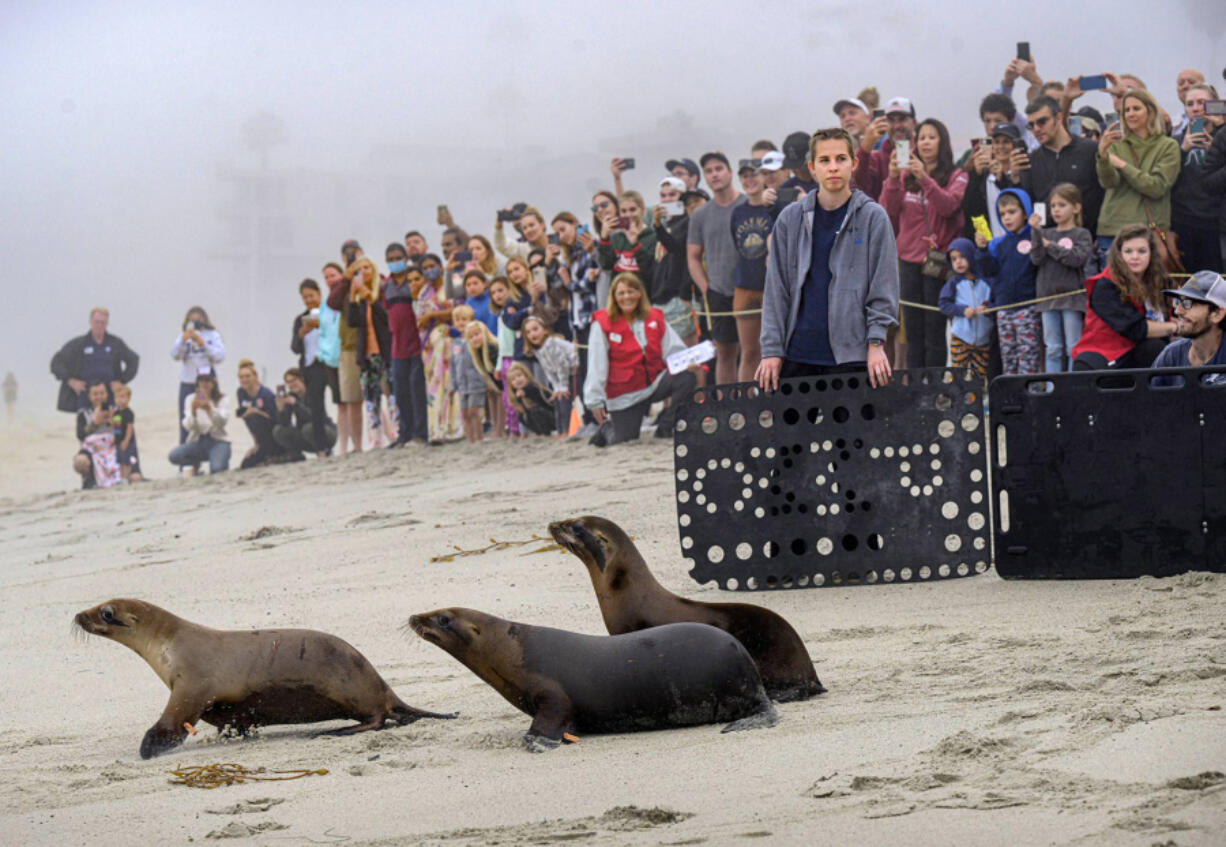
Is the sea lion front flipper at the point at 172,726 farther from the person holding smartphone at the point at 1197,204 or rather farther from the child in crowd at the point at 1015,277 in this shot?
the person holding smartphone at the point at 1197,204

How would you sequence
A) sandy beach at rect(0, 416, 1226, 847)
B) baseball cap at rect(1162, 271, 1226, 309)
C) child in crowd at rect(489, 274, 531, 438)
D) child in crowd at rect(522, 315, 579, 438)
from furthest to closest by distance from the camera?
child in crowd at rect(489, 274, 531, 438)
child in crowd at rect(522, 315, 579, 438)
baseball cap at rect(1162, 271, 1226, 309)
sandy beach at rect(0, 416, 1226, 847)

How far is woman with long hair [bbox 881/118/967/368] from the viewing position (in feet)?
32.1

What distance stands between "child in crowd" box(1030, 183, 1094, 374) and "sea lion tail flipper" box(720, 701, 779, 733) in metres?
5.82

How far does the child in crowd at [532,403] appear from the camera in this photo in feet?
42.5

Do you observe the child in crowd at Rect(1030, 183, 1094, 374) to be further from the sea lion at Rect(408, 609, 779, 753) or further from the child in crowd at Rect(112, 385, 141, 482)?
the child in crowd at Rect(112, 385, 141, 482)

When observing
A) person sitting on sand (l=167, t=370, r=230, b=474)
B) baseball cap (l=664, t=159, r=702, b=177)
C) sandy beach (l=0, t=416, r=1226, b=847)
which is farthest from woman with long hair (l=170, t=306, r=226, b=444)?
sandy beach (l=0, t=416, r=1226, b=847)

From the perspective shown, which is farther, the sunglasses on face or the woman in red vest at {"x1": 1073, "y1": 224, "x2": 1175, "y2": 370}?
the woman in red vest at {"x1": 1073, "y1": 224, "x2": 1175, "y2": 370}

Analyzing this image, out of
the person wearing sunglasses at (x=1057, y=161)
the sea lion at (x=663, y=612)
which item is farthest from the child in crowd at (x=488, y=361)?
the sea lion at (x=663, y=612)

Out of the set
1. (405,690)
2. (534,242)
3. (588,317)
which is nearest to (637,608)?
(405,690)

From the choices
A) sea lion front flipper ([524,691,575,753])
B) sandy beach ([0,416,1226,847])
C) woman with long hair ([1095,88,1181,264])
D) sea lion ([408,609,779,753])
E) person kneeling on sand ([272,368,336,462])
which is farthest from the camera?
person kneeling on sand ([272,368,336,462])

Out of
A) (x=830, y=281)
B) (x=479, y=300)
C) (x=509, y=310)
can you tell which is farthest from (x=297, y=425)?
(x=830, y=281)

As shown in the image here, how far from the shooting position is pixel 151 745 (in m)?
3.93

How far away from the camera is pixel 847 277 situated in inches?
234

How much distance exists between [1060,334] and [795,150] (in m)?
2.74
